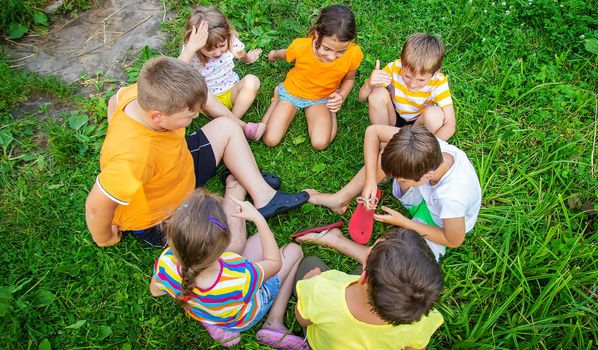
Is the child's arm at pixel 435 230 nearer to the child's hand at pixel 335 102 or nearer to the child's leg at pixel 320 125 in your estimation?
the child's leg at pixel 320 125

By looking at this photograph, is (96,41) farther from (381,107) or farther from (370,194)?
A: (370,194)

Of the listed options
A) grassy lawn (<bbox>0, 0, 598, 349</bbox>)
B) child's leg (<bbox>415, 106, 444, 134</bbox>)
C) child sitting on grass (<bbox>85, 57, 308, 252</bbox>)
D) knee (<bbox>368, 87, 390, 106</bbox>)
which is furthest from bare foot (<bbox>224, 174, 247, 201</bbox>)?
child's leg (<bbox>415, 106, 444, 134</bbox>)

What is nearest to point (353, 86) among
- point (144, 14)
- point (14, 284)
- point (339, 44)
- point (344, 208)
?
point (339, 44)

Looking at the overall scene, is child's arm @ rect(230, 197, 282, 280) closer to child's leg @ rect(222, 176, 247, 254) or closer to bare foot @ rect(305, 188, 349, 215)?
child's leg @ rect(222, 176, 247, 254)

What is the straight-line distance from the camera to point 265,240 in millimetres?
2477

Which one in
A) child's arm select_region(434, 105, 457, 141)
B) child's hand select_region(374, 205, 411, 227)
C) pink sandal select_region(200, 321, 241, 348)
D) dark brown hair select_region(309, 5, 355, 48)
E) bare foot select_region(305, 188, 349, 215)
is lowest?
pink sandal select_region(200, 321, 241, 348)

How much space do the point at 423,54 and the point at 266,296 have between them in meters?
1.79

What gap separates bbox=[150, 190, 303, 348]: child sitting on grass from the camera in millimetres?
1964

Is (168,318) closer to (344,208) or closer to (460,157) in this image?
(344,208)

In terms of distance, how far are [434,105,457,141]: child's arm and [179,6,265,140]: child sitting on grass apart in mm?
1306

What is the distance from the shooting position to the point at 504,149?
3459 millimetres

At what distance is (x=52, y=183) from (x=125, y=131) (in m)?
1.22

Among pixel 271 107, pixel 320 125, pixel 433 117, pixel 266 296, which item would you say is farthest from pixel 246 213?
pixel 433 117

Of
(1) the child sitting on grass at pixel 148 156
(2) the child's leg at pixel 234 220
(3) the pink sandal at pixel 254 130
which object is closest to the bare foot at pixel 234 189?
(2) the child's leg at pixel 234 220
